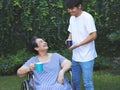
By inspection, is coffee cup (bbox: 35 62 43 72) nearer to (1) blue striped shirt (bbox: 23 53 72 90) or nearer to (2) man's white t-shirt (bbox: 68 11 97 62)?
(1) blue striped shirt (bbox: 23 53 72 90)

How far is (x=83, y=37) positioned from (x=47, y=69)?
607mm

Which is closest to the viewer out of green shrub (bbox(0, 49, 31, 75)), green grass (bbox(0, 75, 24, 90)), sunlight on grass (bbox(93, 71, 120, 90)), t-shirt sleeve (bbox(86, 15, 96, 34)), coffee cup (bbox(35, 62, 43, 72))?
coffee cup (bbox(35, 62, 43, 72))

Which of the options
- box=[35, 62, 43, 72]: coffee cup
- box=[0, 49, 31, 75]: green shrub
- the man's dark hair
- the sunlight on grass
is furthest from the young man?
box=[0, 49, 31, 75]: green shrub

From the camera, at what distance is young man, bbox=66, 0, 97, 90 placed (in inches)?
193

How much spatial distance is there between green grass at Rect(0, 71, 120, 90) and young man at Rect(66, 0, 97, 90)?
1.79 m

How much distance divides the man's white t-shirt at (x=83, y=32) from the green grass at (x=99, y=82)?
1.83 m

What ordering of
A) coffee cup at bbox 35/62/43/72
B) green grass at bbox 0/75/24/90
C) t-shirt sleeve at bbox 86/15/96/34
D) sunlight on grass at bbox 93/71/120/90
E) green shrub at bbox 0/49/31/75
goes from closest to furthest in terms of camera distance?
coffee cup at bbox 35/62/43/72, t-shirt sleeve at bbox 86/15/96/34, sunlight on grass at bbox 93/71/120/90, green grass at bbox 0/75/24/90, green shrub at bbox 0/49/31/75

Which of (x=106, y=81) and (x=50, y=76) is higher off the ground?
(x=50, y=76)

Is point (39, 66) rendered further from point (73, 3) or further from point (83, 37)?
point (73, 3)

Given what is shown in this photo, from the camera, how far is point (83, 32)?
496cm

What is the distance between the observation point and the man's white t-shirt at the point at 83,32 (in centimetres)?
491

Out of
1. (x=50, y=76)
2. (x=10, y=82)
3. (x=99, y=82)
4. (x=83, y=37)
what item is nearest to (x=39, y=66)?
(x=50, y=76)

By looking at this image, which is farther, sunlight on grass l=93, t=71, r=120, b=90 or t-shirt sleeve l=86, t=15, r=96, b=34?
sunlight on grass l=93, t=71, r=120, b=90

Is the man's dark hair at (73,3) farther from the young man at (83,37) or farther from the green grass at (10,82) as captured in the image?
the green grass at (10,82)
